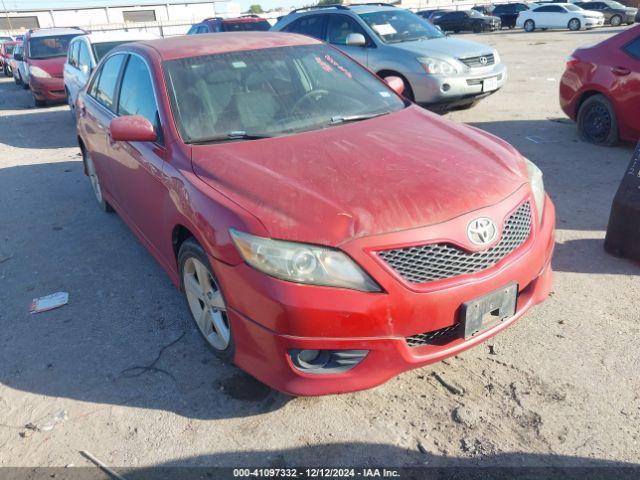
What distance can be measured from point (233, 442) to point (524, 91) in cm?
1014

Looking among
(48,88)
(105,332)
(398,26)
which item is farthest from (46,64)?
(105,332)

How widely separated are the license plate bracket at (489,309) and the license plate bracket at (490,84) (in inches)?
239

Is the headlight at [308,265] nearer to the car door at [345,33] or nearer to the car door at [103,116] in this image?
the car door at [103,116]

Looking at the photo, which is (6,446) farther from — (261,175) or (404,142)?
→ (404,142)

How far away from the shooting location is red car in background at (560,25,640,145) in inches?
238

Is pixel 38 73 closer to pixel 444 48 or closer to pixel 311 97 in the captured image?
pixel 444 48

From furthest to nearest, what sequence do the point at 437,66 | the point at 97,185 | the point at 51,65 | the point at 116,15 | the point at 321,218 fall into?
the point at 116,15 → the point at 51,65 → the point at 437,66 → the point at 97,185 → the point at 321,218

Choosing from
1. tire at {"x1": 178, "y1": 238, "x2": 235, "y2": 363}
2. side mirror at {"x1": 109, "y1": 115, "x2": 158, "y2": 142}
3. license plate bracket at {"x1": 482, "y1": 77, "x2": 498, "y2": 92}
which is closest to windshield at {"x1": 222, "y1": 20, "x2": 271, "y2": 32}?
license plate bracket at {"x1": 482, "y1": 77, "x2": 498, "y2": 92}

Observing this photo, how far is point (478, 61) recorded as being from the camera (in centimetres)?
796

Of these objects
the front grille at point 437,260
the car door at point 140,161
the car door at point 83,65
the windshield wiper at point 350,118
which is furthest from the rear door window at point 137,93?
the car door at point 83,65

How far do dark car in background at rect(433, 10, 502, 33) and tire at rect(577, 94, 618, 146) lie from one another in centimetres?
2819

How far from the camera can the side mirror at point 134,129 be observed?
124 inches

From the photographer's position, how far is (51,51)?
1272cm

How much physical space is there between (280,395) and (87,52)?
26.4 feet
